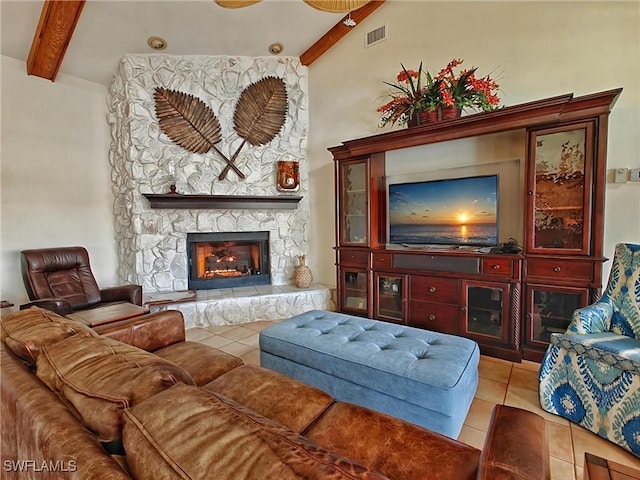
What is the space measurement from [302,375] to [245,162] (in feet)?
9.73

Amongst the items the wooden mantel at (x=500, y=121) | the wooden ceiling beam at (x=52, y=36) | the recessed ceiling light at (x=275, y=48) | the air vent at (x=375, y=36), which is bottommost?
the wooden mantel at (x=500, y=121)

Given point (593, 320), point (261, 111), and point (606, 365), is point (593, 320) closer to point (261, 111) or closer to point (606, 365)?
point (606, 365)

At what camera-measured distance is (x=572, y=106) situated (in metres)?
2.26

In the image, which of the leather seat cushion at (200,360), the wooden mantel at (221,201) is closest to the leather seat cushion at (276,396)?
the leather seat cushion at (200,360)

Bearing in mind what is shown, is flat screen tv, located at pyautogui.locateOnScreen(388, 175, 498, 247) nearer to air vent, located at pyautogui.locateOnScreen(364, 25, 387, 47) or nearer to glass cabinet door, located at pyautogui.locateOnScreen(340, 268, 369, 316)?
glass cabinet door, located at pyautogui.locateOnScreen(340, 268, 369, 316)

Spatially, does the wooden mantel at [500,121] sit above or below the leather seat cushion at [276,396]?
above

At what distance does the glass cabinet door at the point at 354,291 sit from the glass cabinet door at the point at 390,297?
0.57 feet

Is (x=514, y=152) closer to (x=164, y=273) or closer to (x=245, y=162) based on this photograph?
(x=245, y=162)

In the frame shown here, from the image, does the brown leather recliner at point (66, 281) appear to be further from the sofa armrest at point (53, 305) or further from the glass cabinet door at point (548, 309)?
the glass cabinet door at point (548, 309)

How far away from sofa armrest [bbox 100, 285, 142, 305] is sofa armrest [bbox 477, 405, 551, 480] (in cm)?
326

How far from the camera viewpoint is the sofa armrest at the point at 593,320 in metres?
1.92

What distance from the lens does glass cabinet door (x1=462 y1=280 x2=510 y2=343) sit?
2.61 metres

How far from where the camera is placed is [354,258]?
11.7 feet

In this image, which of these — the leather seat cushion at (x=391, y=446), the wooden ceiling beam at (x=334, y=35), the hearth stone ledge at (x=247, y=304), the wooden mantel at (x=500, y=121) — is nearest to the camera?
the leather seat cushion at (x=391, y=446)
